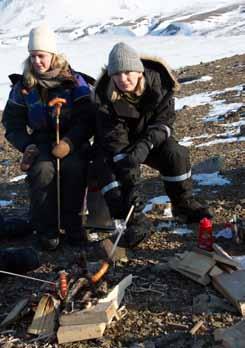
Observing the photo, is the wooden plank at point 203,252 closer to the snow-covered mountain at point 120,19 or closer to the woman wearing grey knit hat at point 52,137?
the woman wearing grey knit hat at point 52,137

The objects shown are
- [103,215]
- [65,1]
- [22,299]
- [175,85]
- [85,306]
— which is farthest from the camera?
[65,1]

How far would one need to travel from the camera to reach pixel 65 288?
12.6 feet

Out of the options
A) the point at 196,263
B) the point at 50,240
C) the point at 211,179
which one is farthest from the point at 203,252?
the point at 211,179

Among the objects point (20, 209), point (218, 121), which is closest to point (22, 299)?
point (20, 209)

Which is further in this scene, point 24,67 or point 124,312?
point 24,67

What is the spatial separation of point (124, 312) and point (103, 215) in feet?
5.35

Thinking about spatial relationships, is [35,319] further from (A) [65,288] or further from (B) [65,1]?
(B) [65,1]

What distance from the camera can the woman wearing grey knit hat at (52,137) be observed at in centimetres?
500

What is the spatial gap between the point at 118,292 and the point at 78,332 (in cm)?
44

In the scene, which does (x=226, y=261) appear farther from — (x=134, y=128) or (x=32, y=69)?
(x=32, y=69)

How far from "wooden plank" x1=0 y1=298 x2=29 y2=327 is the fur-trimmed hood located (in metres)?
1.85

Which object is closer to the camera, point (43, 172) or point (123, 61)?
point (123, 61)

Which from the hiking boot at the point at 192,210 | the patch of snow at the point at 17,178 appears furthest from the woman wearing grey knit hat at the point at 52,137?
the patch of snow at the point at 17,178

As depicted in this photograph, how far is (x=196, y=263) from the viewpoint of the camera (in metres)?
4.15
